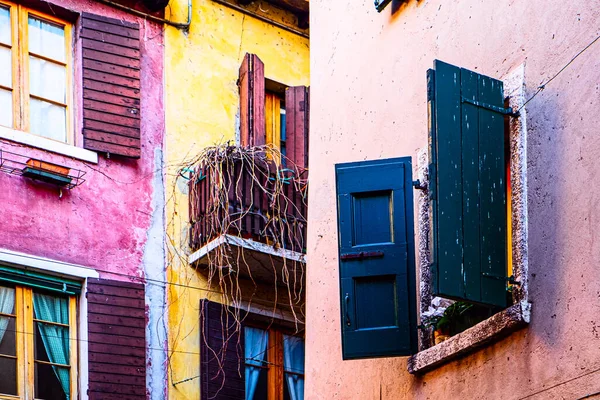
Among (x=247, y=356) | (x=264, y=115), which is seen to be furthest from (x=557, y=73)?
(x=264, y=115)

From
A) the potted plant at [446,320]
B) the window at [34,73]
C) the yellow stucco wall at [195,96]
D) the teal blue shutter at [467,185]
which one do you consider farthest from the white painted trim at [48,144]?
the teal blue shutter at [467,185]

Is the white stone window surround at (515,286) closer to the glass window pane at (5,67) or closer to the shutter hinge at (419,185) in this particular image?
the shutter hinge at (419,185)

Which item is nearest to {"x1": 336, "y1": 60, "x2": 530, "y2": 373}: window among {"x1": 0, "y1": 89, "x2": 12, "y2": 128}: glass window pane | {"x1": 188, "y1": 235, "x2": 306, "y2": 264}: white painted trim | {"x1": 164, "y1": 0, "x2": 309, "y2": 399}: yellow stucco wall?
{"x1": 188, "y1": 235, "x2": 306, "y2": 264}: white painted trim

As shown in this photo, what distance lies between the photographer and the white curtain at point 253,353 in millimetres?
11461

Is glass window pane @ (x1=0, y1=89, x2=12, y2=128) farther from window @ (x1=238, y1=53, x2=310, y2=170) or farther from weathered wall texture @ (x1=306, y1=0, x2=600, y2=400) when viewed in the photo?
weathered wall texture @ (x1=306, y1=0, x2=600, y2=400)

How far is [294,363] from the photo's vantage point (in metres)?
11.9

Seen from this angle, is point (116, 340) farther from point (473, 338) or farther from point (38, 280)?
point (473, 338)

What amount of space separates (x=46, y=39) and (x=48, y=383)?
122 inches

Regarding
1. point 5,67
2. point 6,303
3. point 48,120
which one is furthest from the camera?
point 48,120

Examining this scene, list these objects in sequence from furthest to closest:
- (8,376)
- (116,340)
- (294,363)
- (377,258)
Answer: (294,363), (116,340), (8,376), (377,258)

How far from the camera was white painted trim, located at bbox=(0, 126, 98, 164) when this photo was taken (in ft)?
34.8

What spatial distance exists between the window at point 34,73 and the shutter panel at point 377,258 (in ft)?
14.4

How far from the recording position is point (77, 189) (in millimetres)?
10938

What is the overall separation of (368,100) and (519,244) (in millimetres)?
2315
